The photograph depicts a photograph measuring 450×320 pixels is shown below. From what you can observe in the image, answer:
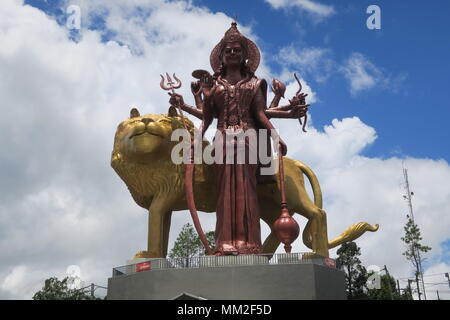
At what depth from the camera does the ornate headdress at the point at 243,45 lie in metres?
15.4

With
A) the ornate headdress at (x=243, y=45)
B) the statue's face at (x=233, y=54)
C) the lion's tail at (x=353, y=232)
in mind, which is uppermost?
the ornate headdress at (x=243, y=45)

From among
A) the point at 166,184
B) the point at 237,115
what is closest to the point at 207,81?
the point at 237,115

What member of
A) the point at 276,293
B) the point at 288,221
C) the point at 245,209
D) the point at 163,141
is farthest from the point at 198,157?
the point at 276,293

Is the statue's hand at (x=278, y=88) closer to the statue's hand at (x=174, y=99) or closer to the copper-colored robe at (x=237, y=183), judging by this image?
the copper-colored robe at (x=237, y=183)

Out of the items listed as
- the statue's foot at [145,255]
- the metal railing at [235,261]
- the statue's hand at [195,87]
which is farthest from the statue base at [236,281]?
the statue's hand at [195,87]

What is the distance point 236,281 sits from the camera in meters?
11.5

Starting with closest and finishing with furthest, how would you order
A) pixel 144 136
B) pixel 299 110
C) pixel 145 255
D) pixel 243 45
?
pixel 145 255
pixel 144 136
pixel 299 110
pixel 243 45

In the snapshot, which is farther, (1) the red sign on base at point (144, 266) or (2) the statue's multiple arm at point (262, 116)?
(2) the statue's multiple arm at point (262, 116)

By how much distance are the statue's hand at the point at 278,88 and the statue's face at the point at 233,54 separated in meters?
1.42

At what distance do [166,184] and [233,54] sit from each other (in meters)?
4.23

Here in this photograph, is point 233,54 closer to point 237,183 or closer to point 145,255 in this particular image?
point 237,183

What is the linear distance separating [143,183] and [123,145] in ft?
3.94

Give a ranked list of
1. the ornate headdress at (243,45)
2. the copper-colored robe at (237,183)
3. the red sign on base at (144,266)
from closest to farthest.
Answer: the red sign on base at (144,266)
the copper-colored robe at (237,183)
the ornate headdress at (243,45)

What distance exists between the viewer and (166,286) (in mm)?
11789
